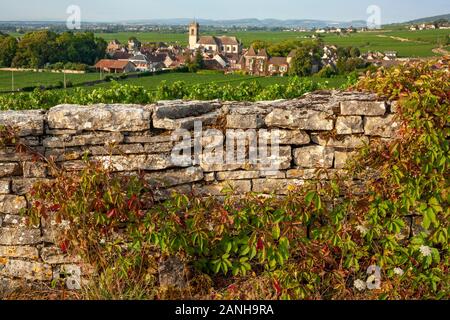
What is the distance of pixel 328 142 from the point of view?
538cm

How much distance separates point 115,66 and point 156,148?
67.2 metres

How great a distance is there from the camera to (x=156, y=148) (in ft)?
17.5

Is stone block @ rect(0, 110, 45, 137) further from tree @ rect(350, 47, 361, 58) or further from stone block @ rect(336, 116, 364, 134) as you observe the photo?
tree @ rect(350, 47, 361, 58)

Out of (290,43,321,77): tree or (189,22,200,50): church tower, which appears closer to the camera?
(290,43,321,77): tree

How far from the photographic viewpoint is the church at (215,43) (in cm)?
11869

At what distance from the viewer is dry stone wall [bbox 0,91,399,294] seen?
5254 mm

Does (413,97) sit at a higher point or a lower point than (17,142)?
higher

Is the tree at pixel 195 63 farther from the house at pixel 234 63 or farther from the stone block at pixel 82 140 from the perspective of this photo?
the stone block at pixel 82 140

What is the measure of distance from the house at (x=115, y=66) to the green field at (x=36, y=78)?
4.83 meters

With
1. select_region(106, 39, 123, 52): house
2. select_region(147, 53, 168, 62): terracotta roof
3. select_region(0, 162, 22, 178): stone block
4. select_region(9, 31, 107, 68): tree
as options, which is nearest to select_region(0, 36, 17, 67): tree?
select_region(9, 31, 107, 68): tree

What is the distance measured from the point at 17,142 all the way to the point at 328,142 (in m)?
3.09

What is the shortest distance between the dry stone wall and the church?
108498 mm

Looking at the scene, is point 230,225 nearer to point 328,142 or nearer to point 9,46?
point 328,142

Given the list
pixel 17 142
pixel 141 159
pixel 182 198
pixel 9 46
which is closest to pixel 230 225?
pixel 182 198
